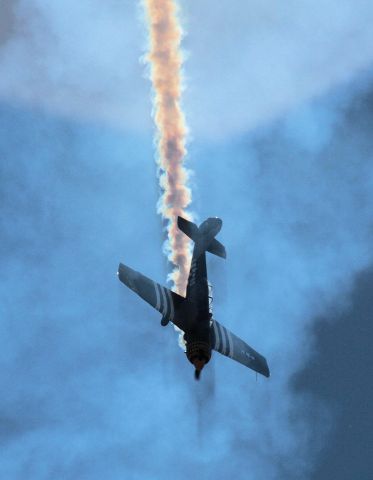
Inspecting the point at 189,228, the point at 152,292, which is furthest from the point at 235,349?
the point at 189,228

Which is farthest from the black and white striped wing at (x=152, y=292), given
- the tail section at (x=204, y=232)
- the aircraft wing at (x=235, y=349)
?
the tail section at (x=204, y=232)

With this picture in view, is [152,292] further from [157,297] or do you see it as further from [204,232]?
[204,232]

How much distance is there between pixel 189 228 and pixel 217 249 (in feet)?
11.4

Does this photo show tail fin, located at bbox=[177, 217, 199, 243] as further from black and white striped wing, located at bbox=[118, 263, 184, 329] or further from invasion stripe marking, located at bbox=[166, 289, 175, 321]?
invasion stripe marking, located at bbox=[166, 289, 175, 321]

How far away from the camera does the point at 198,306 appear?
300 ft

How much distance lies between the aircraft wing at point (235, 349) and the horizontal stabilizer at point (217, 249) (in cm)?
691

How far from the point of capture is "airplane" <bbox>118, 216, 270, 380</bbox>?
89312 mm

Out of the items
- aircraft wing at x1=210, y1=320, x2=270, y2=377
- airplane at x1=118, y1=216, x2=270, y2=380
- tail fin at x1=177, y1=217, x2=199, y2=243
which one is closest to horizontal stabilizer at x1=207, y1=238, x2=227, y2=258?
airplane at x1=118, y1=216, x2=270, y2=380

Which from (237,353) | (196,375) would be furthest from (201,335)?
(237,353)

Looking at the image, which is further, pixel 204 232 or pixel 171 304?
pixel 204 232

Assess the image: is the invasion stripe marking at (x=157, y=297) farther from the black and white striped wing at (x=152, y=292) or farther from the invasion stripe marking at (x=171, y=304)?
the invasion stripe marking at (x=171, y=304)

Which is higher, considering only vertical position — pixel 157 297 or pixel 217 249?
pixel 217 249

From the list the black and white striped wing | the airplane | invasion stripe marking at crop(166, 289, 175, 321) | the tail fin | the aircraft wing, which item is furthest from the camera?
the tail fin

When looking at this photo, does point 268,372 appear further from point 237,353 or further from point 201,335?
point 201,335
